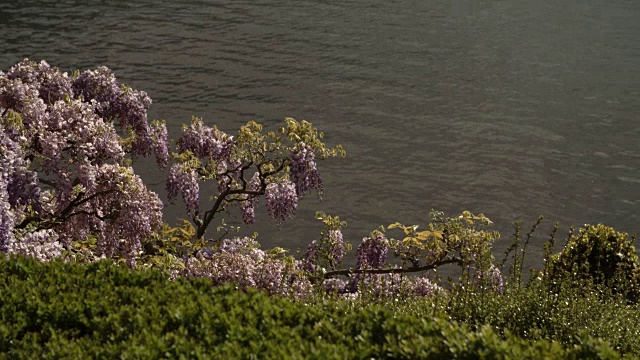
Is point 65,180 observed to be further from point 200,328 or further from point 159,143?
point 200,328

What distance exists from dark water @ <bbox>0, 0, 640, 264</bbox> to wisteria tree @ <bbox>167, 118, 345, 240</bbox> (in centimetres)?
350

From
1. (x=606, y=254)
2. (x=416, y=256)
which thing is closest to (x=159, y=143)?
(x=416, y=256)

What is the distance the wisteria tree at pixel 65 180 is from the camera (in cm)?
996

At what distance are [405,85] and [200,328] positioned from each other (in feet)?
69.6

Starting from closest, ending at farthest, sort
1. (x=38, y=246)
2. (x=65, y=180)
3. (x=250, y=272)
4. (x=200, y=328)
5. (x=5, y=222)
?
(x=200, y=328) < (x=5, y=222) < (x=38, y=246) < (x=65, y=180) < (x=250, y=272)

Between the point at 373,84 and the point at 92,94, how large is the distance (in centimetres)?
1487

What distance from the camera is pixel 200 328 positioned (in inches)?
238

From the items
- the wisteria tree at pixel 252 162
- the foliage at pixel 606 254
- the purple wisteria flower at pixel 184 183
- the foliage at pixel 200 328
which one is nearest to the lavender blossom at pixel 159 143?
the wisteria tree at pixel 252 162

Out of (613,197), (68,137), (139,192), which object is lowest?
(613,197)

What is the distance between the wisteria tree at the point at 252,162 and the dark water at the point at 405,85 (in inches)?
138

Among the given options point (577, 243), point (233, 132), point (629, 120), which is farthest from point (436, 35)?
point (577, 243)

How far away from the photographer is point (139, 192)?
425 inches

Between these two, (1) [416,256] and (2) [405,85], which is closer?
(1) [416,256]

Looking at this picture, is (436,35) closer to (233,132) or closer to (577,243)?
(233,132)
